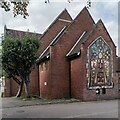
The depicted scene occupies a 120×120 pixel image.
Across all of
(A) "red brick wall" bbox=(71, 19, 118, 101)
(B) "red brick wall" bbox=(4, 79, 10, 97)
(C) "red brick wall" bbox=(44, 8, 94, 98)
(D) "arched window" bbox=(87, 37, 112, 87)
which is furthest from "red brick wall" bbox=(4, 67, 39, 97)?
(D) "arched window" bbox=(87, 37, 112, 87)

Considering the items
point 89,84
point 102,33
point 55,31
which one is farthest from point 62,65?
point 55,31

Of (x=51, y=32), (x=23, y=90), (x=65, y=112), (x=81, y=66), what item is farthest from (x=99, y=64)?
(x=23, y=90)

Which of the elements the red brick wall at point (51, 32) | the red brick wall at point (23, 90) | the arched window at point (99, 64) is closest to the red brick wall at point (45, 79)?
the red brick wall at point (23, 90)

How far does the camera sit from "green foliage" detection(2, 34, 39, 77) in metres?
22.2

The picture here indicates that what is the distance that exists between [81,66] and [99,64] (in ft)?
6.65

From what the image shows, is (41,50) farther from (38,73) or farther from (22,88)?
(22,88)

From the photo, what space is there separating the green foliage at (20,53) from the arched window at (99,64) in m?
5.54

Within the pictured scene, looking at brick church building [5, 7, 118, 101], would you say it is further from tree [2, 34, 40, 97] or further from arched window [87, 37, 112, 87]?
tree [2, 34, 40, 97]

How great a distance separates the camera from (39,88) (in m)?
29.0

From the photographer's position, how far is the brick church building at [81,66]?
2252 centimetres

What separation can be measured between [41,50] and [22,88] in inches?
208

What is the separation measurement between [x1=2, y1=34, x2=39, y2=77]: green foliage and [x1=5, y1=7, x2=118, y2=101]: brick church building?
6.95ft

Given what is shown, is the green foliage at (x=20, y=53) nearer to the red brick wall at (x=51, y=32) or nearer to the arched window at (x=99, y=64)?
the arched window at (x=99, y=64)

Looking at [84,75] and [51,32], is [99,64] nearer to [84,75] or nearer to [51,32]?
[84,75]
